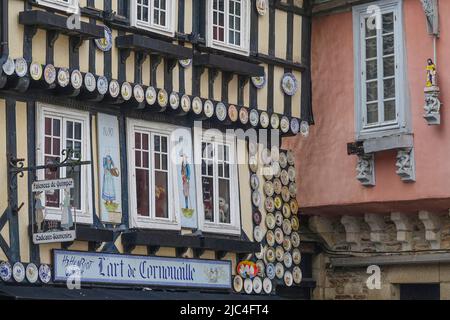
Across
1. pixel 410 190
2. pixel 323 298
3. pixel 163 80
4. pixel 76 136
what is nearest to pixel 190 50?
pixel 163 80

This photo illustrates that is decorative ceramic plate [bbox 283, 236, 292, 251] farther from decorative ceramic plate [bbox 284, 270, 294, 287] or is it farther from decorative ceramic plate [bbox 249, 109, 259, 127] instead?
decorative ceramic plate [bbox 249, 109, 259, 127]

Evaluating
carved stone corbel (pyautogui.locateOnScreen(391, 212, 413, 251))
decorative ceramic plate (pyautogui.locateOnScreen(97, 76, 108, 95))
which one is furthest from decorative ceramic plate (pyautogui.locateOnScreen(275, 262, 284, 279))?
decorative ceramic plate (pyautogui.locateOnScreen(97, 76, 108, 95))

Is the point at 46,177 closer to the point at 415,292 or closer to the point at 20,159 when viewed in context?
the point at 20,159

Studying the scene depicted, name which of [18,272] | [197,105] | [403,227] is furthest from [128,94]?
[403,227]

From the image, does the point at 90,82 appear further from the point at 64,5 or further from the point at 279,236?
the point at 279,236

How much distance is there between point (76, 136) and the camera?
17.6 meters

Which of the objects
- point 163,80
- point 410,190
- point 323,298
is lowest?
point 323,298

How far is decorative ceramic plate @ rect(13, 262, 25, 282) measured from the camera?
16.5m

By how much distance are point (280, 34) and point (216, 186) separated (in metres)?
2.60

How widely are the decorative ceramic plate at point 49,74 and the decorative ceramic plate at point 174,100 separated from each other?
83.6 inches

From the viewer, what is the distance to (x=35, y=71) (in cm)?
1656

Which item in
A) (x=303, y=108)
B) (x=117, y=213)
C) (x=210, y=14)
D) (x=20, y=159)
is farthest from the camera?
(x=303, y=108)

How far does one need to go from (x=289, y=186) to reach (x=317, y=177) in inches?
20.0

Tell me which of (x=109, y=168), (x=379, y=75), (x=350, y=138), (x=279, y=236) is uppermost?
(x=379, y=75)
